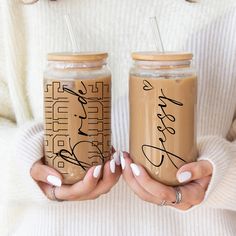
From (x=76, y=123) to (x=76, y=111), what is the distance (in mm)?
18

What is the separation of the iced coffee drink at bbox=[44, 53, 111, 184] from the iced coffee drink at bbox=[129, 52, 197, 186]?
5cm

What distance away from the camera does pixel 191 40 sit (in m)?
1.03

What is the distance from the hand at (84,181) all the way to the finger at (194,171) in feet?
0.32

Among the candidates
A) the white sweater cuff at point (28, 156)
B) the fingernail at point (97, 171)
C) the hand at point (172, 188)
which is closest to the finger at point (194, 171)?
the hand at point (172, 188)

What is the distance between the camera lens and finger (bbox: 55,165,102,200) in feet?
2.78

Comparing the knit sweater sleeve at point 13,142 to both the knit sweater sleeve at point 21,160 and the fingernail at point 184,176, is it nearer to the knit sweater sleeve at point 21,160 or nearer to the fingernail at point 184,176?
the knit sweater sleeve at point 21,160

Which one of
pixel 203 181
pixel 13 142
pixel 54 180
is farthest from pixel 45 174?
pixel 203 181

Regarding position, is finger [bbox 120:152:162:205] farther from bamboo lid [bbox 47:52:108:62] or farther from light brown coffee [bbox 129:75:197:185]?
bamboo lid [bbox 47:52:108:62]

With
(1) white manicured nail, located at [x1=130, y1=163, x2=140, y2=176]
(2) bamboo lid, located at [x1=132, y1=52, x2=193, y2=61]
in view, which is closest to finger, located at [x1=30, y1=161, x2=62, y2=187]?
(1) white manicured nail, located at [x1=130, y1=163, x2=140, y2=176]

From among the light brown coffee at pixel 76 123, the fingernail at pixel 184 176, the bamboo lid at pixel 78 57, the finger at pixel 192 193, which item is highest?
the bamboo lid at pixel 78 57

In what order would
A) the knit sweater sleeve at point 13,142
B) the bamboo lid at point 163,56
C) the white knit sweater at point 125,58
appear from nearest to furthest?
the bamboo lid at point 163,56 < the knit sweater sleeve at point 13,142 < the white knit sweater at point 125,58

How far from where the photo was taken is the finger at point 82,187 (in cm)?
85

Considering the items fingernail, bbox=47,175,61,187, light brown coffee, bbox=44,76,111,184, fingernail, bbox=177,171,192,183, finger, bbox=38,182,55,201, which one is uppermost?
light brown coffee, bbox=44,76,111,184

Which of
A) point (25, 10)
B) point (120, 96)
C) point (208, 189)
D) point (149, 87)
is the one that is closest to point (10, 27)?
point (25, 10)
